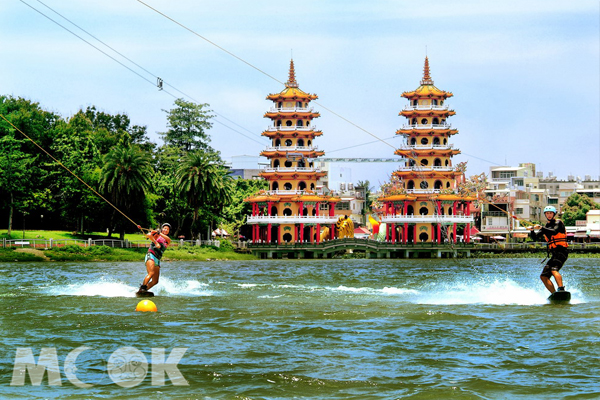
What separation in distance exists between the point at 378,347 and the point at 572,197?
112456 millimetres

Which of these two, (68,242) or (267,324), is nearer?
(267,324)

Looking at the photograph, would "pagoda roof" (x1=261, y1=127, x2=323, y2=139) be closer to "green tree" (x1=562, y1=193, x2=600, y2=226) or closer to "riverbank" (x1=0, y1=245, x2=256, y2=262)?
"riverbank" (x1=0, y1=245, x2=256, y2=262)

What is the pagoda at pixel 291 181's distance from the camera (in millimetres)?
91000

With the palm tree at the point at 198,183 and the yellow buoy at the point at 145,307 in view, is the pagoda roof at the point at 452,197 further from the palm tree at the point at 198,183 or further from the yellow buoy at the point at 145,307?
the yellow buoy at the point at 145,307

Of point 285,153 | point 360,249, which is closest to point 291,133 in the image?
point 285,153

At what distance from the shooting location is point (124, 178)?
74.4 metres

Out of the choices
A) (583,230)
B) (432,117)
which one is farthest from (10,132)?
(583,230)

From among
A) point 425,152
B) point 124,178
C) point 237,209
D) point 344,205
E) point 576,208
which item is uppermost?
point 425,152

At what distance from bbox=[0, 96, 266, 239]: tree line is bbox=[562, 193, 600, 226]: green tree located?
48.2 meters

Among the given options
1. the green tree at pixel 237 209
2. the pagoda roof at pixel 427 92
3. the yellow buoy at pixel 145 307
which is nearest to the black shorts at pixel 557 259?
the yellow buoy at pixel 145 307

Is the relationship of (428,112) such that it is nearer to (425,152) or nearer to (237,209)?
(425,152)

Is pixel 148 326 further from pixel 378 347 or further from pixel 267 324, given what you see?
pixel 378 347

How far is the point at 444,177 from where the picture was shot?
92875 mm

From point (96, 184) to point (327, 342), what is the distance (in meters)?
65.3
